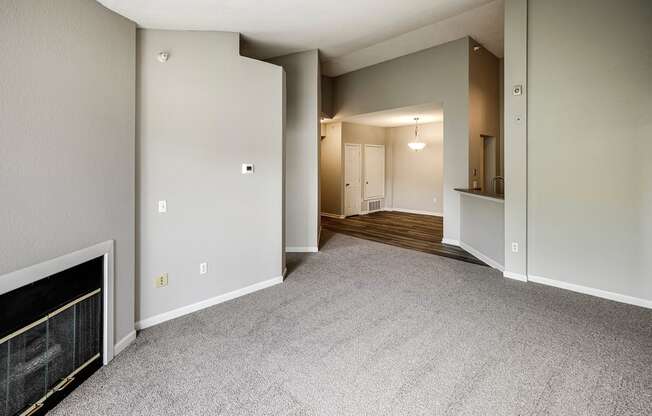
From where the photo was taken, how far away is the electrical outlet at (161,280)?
2.93 metres

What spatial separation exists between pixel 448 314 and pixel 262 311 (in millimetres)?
1767

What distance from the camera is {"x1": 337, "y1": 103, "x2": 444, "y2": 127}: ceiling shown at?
21.3 ft

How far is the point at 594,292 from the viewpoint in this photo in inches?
135

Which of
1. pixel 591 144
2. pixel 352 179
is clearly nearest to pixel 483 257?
pixel 591 144

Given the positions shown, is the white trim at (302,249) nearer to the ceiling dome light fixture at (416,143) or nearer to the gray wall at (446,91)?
the gray wall at (446,91)

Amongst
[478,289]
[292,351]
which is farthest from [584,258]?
[292,351]

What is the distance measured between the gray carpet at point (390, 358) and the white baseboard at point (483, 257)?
0.62m

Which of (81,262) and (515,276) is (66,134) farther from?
(515,276)

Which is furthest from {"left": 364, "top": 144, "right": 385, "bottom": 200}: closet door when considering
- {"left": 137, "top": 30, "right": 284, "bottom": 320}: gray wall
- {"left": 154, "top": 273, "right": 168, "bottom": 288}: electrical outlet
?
{"left": 154, "top": 273, "right": 168, "bottom": 288}: electrical outlet

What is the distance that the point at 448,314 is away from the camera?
3029mm

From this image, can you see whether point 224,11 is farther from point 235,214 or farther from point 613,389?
point 613,389

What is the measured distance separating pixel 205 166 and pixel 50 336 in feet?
5.75

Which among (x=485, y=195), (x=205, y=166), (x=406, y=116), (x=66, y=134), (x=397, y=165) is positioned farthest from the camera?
(x=397, y=165)

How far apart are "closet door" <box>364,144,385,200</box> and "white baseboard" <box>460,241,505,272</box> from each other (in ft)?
13.8
